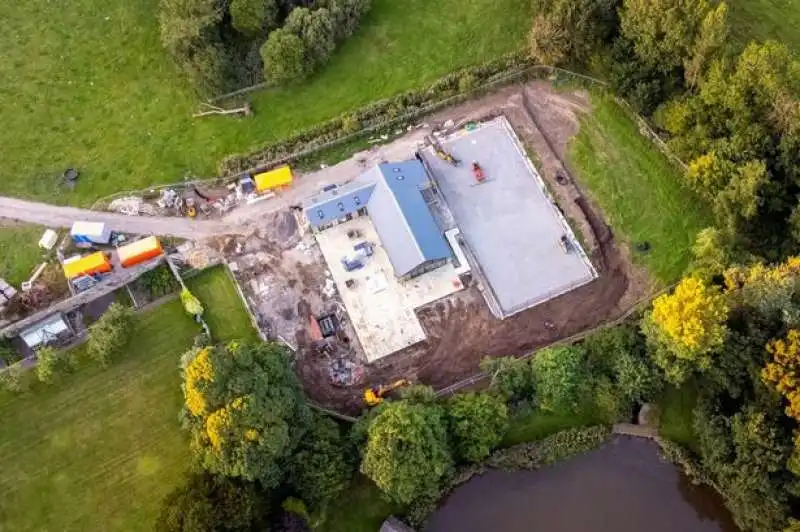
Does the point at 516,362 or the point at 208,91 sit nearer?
the point at 516,362

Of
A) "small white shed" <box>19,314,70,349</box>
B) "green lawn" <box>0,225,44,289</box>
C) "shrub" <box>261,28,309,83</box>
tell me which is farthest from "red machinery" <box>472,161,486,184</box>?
"green lawn" <box>0,225,44,289</box>

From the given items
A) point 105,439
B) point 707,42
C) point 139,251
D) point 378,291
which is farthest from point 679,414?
point 139,251

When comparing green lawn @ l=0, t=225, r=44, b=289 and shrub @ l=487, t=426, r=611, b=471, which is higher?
green lawn @ l=0, t=225, r=44, b=289

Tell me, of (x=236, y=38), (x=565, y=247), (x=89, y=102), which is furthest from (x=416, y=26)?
(x=89, y=102)

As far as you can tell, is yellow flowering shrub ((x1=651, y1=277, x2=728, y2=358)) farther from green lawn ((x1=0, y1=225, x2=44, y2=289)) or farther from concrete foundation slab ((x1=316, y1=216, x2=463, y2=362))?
green lawn ((x1=0, y1=225, x2=44, y2=289))

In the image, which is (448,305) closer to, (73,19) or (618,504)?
(618,504)

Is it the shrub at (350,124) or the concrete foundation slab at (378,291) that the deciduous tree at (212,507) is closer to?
the concrete foundation slab at (378,291)

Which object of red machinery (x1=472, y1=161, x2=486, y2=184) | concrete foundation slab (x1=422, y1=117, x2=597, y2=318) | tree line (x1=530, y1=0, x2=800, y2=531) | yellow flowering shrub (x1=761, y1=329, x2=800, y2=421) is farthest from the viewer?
red machinery (x1=472, y1=161, x2=486, y2=184)

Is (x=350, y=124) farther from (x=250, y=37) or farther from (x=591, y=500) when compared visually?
(x=591, y=500)
